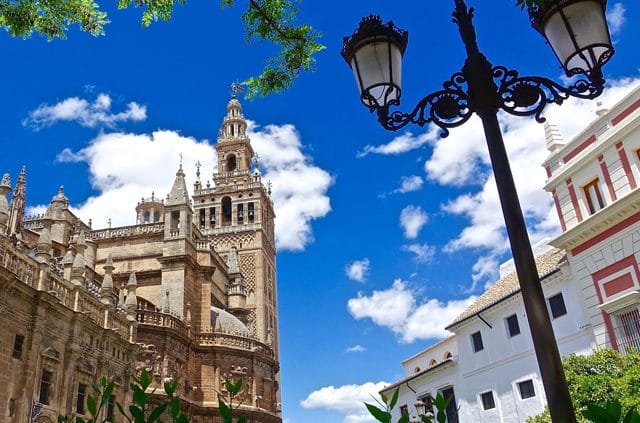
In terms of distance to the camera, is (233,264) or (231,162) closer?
(233,264)

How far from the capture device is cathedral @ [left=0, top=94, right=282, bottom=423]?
16234 mm

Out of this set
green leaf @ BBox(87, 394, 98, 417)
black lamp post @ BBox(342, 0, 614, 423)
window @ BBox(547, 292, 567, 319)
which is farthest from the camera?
window @ BBox(547, 292, 567, 319)

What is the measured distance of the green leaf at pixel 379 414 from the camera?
2.50m

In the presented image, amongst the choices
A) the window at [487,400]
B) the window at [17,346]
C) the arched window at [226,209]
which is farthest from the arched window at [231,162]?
the window at [17,346]

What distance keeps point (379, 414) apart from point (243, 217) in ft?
167

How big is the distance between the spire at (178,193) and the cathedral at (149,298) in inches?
3.0

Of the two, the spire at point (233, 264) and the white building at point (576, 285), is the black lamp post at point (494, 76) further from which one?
the spire at point (233, 264)

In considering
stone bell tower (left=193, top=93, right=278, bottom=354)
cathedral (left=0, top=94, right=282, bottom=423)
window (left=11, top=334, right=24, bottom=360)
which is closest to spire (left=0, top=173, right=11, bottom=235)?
cathedral (left=0, top=94, right=282, bottom=423)

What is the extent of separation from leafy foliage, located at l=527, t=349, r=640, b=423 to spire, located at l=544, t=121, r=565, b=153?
839 centimetres

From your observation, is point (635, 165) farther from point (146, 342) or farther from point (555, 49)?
point (146, 342)

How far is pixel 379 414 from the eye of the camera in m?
2.55

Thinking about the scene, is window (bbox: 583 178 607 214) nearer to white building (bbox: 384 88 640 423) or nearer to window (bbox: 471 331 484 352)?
white building (bbox: 384 88 640 423)

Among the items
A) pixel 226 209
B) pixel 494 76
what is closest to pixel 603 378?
pixel 494 76

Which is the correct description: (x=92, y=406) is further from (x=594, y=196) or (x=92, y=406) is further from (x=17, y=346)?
(x=594, y=196)
